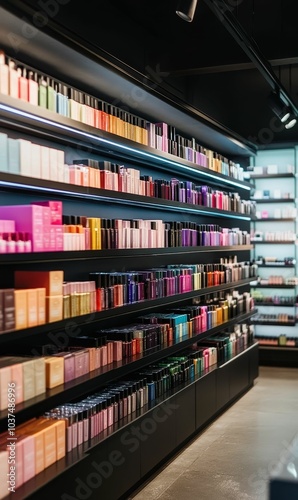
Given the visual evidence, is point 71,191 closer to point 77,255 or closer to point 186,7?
point 77,255

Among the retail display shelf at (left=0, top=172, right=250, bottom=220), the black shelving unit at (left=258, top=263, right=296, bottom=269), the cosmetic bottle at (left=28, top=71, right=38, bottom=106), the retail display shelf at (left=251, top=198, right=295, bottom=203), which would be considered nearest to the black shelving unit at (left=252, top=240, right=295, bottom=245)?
the black shelving unit at (left=258, top=263, right=296, bottom=269)

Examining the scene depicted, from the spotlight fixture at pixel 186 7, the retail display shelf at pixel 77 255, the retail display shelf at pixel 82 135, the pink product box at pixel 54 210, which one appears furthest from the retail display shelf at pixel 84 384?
the spotlight fixture at pixel 186 7

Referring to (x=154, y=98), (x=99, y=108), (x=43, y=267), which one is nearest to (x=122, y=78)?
(x=99, y=108)

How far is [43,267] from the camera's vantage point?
14.8 feet

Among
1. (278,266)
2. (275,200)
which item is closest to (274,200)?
→ (275,200)

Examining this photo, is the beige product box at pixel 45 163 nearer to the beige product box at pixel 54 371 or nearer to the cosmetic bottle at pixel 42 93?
the cosmetic bottle at pixel 42 93

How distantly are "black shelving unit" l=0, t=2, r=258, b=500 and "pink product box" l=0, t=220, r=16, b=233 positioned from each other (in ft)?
0.56

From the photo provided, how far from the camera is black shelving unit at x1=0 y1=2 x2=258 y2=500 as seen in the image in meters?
3.67

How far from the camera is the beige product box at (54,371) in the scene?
3.86 m

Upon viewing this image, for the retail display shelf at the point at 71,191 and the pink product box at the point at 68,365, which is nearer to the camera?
the retail display shelf at the point at 71,191

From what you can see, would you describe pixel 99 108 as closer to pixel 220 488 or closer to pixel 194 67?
pixel 194 67

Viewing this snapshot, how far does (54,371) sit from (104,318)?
2.32 ft

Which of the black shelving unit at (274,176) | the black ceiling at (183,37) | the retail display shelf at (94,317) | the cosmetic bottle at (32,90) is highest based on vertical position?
the black ceiling at (183,37)

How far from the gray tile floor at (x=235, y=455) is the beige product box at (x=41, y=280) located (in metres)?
1.78
